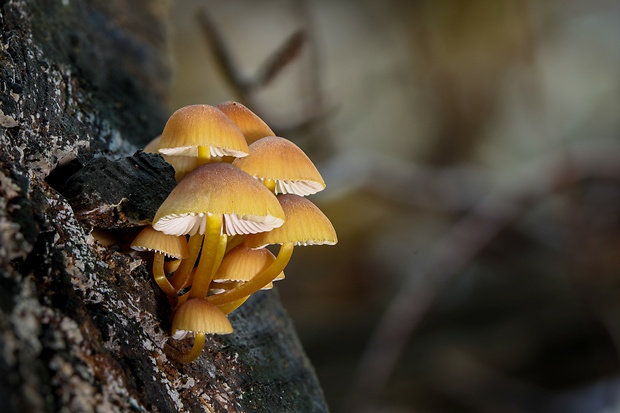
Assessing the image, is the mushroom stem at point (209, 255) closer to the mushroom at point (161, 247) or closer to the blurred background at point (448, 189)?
the mushroom at point (161, 247)

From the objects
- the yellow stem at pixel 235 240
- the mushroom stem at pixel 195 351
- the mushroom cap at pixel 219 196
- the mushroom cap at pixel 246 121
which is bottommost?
the mushroom stem at pixel 195 351

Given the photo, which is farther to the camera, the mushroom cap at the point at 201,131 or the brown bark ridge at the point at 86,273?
the mushroom cap at the point at 201,131

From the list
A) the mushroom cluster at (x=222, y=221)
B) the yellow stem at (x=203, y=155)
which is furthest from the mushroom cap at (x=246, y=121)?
the yellow stem at (x=203, y=155)

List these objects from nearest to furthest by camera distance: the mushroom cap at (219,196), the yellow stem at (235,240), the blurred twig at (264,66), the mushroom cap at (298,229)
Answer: the mushroom cap at (219,196) < the mushroom cap at (298,229) < the yellow stem at (235,240) < the blurred twig at (264,66)

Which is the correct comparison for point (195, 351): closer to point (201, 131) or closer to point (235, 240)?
point (235, 240)

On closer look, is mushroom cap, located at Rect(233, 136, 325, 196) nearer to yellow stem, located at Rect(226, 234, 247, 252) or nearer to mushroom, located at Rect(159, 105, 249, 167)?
mushroom, located at Rect(159, 105, 249, 167)

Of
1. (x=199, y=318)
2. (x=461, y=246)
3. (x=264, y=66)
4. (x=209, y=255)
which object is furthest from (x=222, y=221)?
(x=461, y=246)

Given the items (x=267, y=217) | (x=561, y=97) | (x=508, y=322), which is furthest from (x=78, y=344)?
(x=561, y=97)

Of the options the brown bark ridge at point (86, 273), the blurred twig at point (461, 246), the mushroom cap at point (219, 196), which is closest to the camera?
the brown bark ridge at point (86, 273)
